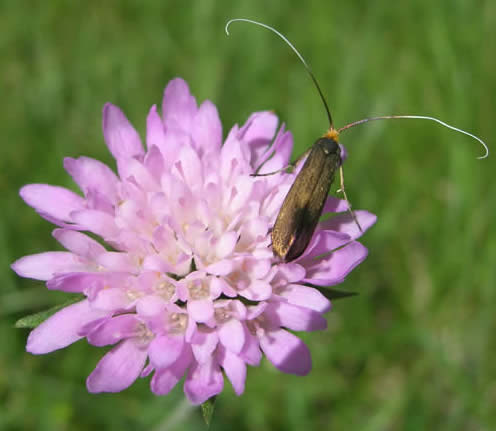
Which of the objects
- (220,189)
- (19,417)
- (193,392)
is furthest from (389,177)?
(19,417)

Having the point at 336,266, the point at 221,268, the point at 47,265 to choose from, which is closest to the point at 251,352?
the point at 221,268

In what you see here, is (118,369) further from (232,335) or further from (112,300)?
(232,335)

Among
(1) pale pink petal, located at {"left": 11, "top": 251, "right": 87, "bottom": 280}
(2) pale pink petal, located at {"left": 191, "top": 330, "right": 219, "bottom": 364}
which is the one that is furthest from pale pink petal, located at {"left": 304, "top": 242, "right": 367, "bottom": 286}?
(1) pale pink petal, located at {"left": 11, "top": 251, "right": 87, "bottom": 280}

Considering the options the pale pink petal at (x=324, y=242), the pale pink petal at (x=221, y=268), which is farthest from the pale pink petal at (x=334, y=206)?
the pale pink petal at (x=221, y=268)

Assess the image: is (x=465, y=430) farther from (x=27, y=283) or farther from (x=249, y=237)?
(x=27, y=283)

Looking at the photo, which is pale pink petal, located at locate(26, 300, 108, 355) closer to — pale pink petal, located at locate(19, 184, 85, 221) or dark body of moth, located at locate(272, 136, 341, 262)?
pale pink petal, located at locate(19, 184, 85, 221)

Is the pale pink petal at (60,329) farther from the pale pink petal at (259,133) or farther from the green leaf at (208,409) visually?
the pale pink petal at (259,133)

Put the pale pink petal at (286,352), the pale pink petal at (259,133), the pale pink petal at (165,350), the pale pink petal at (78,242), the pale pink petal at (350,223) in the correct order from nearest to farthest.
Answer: the pale pink petal at (165,350), the pale pink petal at (286,352), the pale pink petal at (78,242), the pale pink petal at (350,223), the pale pink petal at (259,133)
